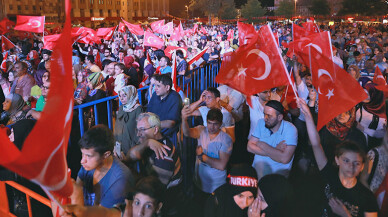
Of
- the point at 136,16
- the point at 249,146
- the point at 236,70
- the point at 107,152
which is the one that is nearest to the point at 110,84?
the point at 236,70

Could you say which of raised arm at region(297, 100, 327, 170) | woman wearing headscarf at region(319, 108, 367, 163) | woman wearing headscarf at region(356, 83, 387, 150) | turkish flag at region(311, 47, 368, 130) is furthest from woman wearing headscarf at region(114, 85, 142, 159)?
woman wearing headscarf at region(356, 83, 387, 150)

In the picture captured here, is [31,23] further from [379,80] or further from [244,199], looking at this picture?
[244,199]

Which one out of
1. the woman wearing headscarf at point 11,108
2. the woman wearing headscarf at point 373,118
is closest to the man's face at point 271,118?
the woman wearing headscarf at point 373,118

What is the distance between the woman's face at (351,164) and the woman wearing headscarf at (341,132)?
1.14 meters

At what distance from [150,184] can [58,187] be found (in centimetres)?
97

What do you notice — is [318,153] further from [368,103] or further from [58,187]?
[58,187]

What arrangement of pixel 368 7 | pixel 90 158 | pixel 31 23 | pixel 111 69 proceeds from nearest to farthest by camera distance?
pixel 90 158
pixel 111 69
pixel 31 23
pixel 368 7

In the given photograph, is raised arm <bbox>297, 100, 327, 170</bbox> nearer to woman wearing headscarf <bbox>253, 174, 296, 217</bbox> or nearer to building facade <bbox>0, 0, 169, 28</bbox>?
woman wearing headscarf <bbox>253, 174, 296, 217</bbox>

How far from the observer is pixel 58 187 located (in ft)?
5.96

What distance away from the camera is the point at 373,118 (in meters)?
4.66

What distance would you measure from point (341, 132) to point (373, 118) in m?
0.83

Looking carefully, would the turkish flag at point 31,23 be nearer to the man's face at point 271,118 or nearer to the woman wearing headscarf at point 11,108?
the woman wearing headscarf at point 11,108

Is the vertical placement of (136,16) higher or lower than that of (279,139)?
higher

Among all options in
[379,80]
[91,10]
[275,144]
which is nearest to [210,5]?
[91,10]
